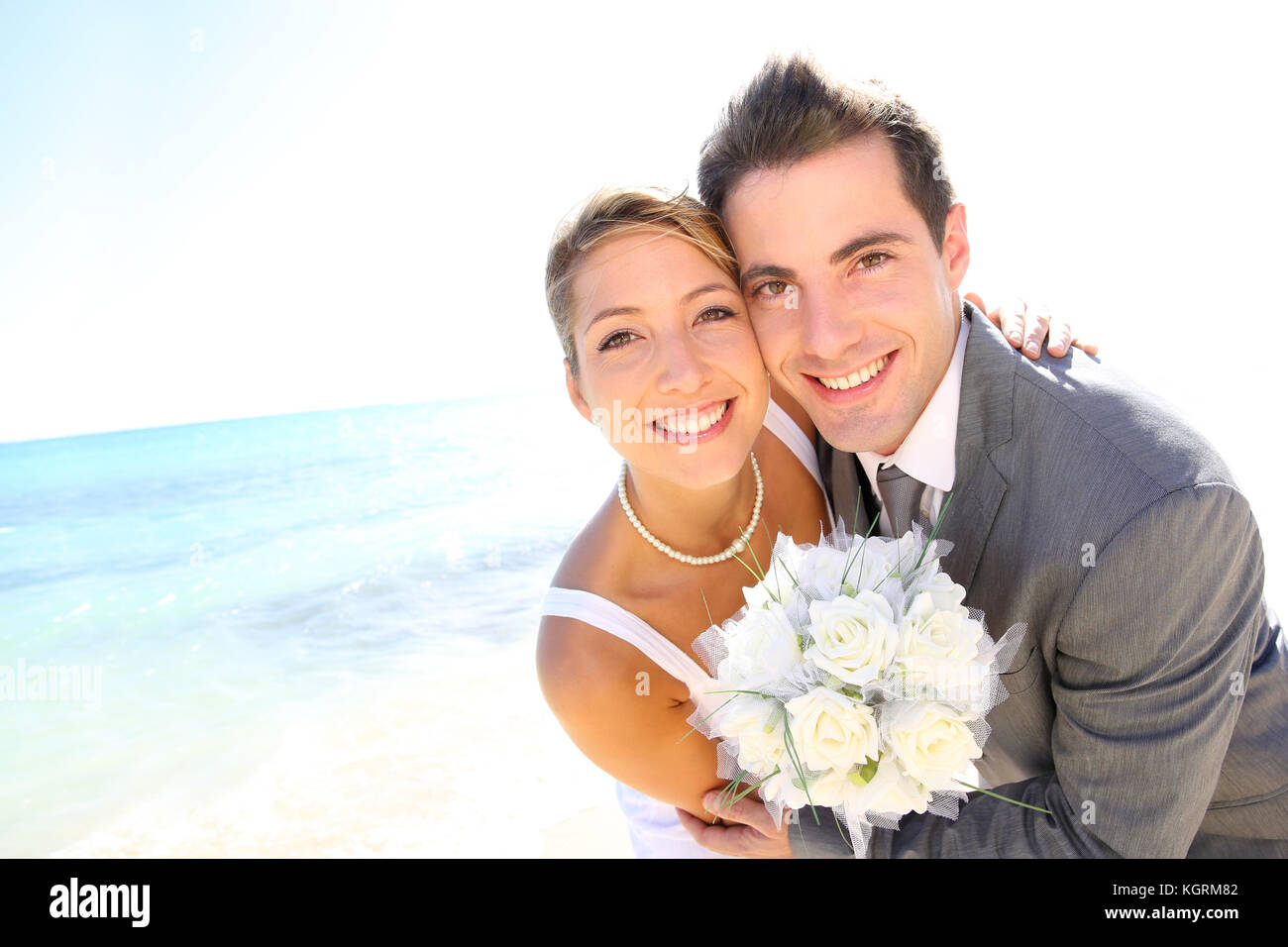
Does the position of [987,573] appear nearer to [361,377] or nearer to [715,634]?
[715,634]

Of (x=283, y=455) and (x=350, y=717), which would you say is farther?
(x=283, y=455)

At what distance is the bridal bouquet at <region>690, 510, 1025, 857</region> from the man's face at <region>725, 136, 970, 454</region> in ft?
2.61

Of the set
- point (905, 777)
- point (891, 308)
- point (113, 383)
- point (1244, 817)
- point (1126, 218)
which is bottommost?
point (1244, 817)

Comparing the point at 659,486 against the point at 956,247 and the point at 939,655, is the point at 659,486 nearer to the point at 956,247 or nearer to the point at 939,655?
the point at 956,247

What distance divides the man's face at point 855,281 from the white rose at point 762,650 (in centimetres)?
102

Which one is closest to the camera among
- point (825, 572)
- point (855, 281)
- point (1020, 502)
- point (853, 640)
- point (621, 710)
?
point (853, 640)

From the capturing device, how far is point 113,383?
1880 inches

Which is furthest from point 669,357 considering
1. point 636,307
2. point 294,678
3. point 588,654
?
point 294,678

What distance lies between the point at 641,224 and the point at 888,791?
2115 millimetres

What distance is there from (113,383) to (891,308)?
56380 millimetres

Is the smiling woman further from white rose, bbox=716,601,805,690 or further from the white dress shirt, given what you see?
white rose, bbox=716,601,805,690

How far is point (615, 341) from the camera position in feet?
10.2

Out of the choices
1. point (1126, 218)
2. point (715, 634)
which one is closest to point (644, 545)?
point (715, 634)
